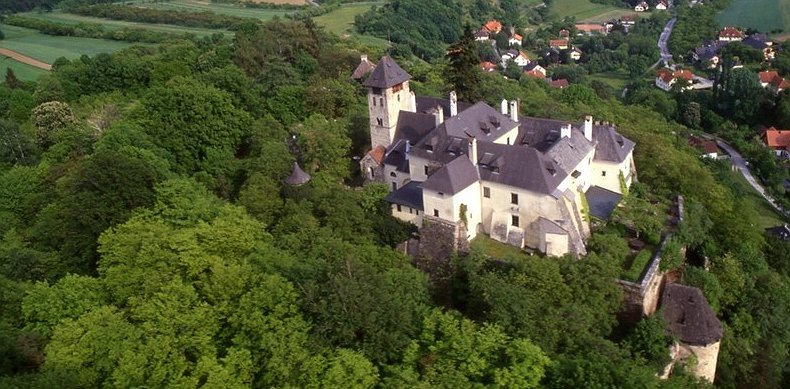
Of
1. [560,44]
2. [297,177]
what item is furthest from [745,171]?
[560,44]

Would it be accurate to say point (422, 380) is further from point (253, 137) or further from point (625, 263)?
point (253, 137)

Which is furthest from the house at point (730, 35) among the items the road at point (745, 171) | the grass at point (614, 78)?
the road at point (745, 171)

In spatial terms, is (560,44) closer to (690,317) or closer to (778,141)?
(778,141)

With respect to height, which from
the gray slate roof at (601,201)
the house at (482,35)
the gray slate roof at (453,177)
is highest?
the gray slate roof at (453,177)

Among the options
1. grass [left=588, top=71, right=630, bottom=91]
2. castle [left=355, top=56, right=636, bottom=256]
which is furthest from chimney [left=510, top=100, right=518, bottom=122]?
grass [left=588, top=71, right=630, bottom=91]

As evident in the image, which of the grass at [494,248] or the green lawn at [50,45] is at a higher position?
the green lawn at [50,45]

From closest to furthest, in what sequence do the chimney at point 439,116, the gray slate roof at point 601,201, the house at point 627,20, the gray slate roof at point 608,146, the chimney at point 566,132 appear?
the gray slate roof at point 601,201
the chimney at point 566,132
the chimney at point 439,116
the gray slate roof at point 608,146
the house at point 627,20

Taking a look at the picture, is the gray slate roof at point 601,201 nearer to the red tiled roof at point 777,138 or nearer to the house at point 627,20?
the red tiled roof at point 777,138

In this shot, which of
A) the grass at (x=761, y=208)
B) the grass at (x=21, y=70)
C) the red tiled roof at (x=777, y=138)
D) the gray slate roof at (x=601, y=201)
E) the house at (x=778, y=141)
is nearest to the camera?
the gray slate roof at (x=601, y=201)
